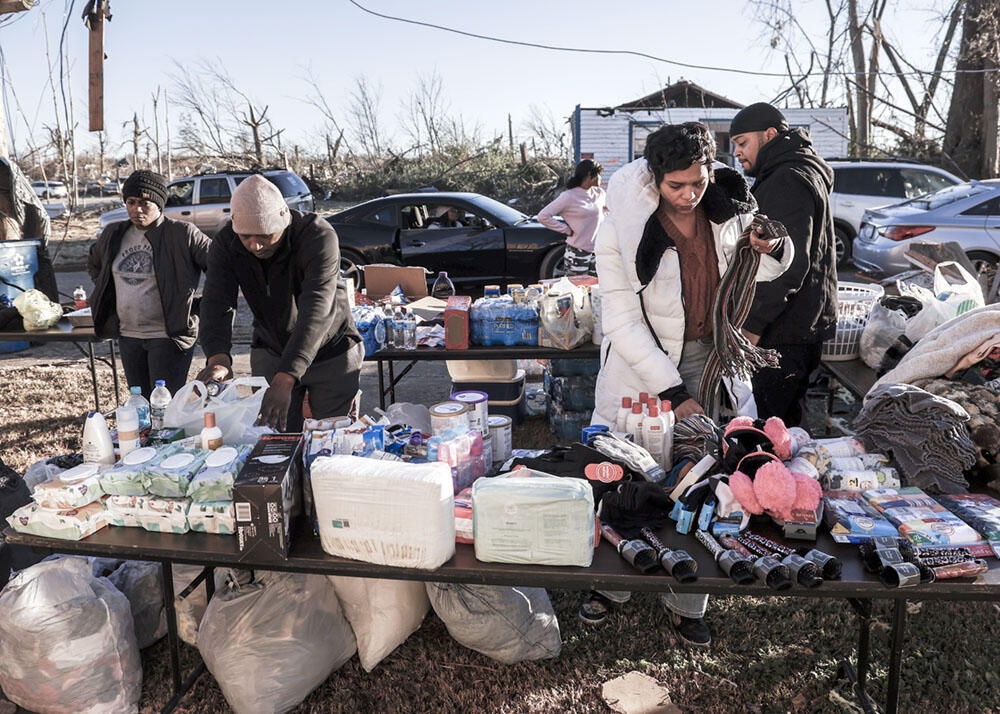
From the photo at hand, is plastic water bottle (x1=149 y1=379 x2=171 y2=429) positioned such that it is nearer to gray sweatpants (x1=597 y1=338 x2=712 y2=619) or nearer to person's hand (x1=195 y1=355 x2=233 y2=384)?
person's hand (x1=195 y1=355 x2=233 y2=384)

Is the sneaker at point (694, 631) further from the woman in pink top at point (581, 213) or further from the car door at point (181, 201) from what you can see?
the car door at point (181, 201)

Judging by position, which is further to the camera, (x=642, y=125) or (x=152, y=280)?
(x=642, y=125)

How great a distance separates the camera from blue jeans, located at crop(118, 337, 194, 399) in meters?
4.55

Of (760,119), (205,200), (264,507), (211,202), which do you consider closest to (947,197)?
(760,119)

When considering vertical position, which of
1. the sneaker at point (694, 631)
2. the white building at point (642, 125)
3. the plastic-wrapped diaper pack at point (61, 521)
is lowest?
the sneaker at point (694, 631)

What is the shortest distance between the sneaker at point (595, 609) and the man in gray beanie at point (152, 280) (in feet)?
9.73

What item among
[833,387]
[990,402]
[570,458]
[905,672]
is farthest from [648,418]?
[833,387]

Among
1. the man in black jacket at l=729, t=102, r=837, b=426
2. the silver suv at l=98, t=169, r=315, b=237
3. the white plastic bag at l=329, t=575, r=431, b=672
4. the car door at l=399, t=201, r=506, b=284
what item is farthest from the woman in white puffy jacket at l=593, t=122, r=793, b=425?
the silver suv at l=98, t=169, r=315, b=237

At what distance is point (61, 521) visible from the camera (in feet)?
8.01

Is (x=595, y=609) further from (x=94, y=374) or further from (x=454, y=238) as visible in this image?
(x=454, y=238)

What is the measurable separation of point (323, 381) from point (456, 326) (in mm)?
1438

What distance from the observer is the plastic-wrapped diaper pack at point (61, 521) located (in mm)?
2436

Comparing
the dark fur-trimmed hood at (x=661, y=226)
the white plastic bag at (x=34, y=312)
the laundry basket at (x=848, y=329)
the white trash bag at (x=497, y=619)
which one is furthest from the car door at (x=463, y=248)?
the white trash bag at (x=497, y=619)

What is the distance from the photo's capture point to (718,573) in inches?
82.6
